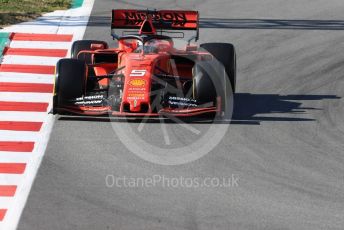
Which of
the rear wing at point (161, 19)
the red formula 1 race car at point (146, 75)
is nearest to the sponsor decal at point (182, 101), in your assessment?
the red formula 1 race car at point (146, 75)

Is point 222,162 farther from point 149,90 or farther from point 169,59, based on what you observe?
point 169,59

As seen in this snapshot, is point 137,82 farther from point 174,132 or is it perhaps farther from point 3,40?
point 3,40

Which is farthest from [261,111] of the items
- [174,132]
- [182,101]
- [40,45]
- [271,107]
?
[40,45]

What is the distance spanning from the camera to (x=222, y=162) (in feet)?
41.5

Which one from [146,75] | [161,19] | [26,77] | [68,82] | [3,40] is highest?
[161,19]

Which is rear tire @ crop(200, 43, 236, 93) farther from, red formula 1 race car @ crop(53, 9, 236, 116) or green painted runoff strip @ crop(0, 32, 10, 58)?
green painted runoff strip @ crop(0, 32, 10, 58)

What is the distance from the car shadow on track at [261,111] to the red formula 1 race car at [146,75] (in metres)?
0.23

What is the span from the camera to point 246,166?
12.5m

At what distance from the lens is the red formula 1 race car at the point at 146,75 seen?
14.1m

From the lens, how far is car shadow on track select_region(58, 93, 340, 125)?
14.4 meters

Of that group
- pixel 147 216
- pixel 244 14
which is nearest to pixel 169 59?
pixel 147 216

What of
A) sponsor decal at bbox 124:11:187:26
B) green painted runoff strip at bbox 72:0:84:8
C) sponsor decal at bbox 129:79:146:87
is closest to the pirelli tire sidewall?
sponsor decal at bbox 129:79:146:87

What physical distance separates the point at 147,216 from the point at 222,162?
7.50 feet

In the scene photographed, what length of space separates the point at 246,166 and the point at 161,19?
413cm
